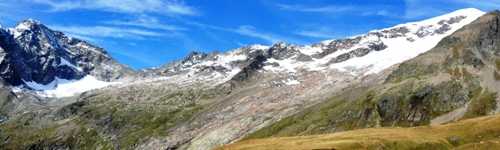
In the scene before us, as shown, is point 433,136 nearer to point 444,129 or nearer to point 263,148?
point 444,129

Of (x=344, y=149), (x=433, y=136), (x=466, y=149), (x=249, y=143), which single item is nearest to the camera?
(x=466, y=149)

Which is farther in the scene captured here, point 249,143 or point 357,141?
point 249,143

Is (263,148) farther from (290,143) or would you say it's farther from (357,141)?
(357,141)

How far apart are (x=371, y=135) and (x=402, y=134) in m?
6.85

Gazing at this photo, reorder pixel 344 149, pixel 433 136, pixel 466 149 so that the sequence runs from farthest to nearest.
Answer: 1. pixel 433 136
2. pixel 344 149
3. pixel 466 149

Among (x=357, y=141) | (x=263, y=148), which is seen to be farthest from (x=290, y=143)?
(x=357, y=141)

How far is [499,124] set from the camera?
156500 millimetres

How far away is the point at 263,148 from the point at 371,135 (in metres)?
25.0

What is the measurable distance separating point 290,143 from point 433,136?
3133 centimetres

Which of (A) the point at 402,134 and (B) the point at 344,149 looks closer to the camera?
(B) the point at 344,149

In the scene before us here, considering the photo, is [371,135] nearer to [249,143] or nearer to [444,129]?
[444,129]

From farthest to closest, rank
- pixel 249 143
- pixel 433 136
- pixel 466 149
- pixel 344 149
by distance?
pixel 249 143
pixel 433 136
pixel 344 149
pixel 466 149

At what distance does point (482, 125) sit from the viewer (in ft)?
518

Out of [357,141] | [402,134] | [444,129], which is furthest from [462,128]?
[357,141]
